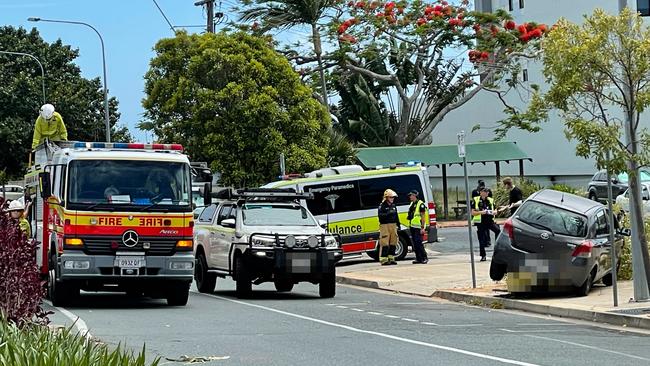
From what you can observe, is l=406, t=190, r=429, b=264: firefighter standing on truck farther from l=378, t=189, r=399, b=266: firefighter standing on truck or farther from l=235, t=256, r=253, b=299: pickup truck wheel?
l=235, t=256, r=253, b=299: pickup truck wheel

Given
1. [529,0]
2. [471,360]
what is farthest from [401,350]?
[529,0]

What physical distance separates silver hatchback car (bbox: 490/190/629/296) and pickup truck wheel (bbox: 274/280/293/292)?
3.83 metres

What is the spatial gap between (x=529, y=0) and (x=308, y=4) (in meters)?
16.6

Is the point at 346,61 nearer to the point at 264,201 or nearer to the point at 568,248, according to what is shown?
the point at 264,201

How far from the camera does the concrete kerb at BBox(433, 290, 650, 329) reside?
49.9 feet

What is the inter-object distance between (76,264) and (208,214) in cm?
543

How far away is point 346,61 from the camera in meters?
42.0

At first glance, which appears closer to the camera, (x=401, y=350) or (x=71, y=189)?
(x=401, y=350)

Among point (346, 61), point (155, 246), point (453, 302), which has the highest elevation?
point (346, 61)

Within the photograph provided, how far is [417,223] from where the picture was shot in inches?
995

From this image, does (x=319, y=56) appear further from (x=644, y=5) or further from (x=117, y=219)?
(x=117, y=219)

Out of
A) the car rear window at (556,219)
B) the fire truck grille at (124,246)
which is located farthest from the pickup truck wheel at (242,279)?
the car rear window at (556,219)

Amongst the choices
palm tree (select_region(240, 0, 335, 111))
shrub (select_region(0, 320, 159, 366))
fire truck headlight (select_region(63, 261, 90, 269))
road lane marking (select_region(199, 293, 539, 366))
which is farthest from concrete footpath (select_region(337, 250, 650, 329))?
palm tree (select_region(240, 0, 335, 111))

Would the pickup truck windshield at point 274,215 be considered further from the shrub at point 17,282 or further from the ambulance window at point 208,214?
the shrub at point 17,282
